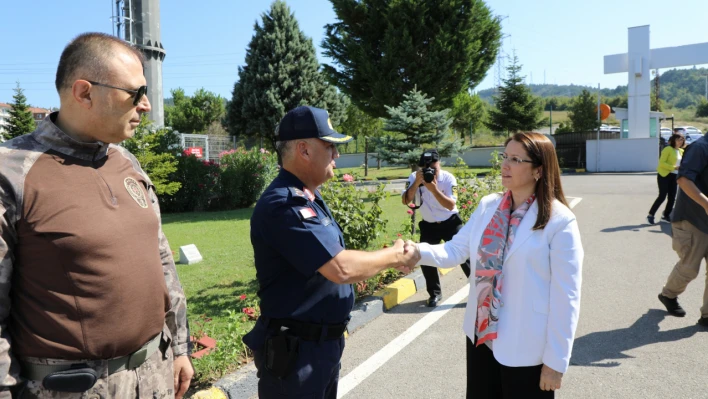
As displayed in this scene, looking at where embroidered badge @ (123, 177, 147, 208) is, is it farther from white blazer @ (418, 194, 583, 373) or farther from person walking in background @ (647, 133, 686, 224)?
person walking in background @ (647, 133, 686, 224)

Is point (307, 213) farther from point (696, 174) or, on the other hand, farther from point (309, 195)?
point (696, 174)

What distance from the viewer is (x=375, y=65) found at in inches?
888

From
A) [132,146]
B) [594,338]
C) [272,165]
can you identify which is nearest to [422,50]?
[272,165]

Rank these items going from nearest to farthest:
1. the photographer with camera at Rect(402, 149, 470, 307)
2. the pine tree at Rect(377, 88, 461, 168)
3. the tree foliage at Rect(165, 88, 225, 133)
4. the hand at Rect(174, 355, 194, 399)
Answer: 1. the hand at Rect(174, 355, 194, 399)
2. the photographer with camera at Rect(402, 149, 470, 307)
3. the pine tree at Rect(377, 88, 461, 168)
4. the tree foliage at Rect(165, 88, 225, 133)

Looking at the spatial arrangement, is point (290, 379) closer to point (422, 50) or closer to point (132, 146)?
point (132, 146)

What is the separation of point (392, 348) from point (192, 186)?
49.1 feet

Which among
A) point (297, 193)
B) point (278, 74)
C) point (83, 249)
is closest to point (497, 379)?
point (297, 193)

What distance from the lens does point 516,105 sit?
114ft

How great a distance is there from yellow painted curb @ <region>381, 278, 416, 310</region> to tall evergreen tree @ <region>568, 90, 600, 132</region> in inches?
1744

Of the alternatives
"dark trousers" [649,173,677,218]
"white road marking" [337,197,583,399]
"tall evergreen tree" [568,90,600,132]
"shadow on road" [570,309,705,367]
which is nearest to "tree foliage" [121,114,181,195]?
"white road marking" [337,197,583,399]

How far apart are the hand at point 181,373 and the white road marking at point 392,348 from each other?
175 centimetres

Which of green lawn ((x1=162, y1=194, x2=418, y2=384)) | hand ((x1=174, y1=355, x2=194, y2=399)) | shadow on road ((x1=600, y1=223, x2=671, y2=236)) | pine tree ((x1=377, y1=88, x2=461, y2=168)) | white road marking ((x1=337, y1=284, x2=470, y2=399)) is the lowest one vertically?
white road marking ((x1=337, y1=284, x2=470, y2=399))

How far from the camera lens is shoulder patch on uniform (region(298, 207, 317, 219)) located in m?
2.40

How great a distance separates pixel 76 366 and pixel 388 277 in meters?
5.36
